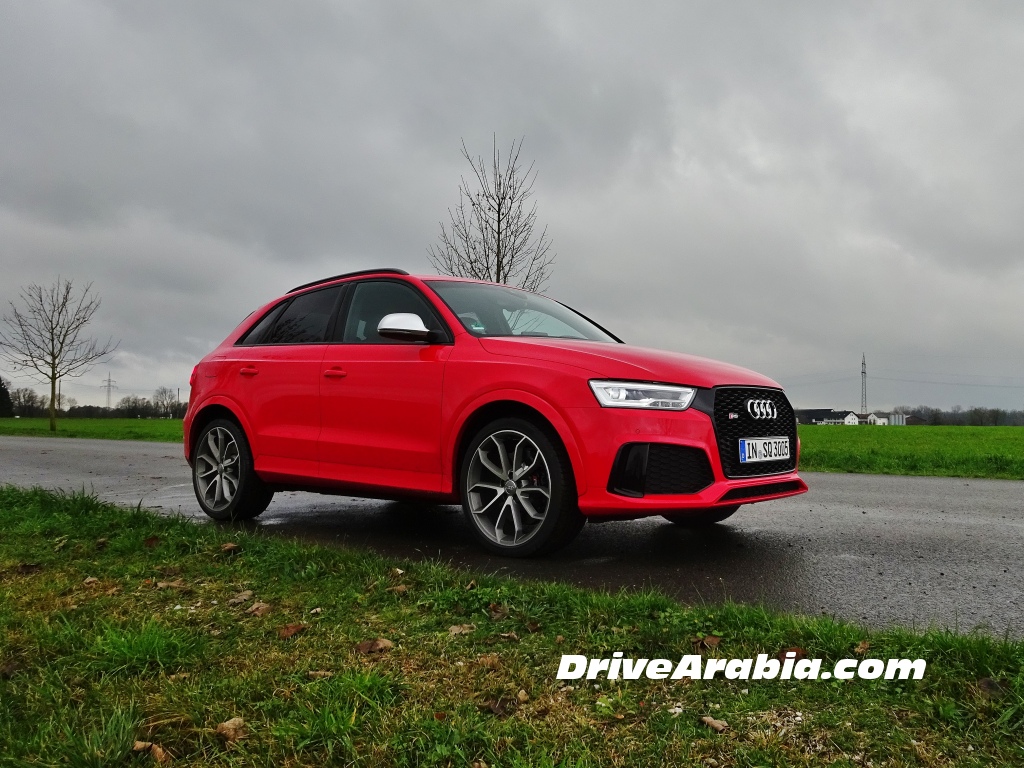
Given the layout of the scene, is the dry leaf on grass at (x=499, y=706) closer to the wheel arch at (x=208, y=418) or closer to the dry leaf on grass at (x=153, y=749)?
the dry leaf on grass at (x=153, y=749)

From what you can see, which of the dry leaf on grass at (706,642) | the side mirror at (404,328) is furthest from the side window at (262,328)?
the dry leaf on grass at (706,642)

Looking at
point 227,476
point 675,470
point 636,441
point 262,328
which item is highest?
point 262,328

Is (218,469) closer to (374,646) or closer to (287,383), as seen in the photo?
(287,383)

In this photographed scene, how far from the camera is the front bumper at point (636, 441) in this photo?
177 inches

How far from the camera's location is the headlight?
4.56 m

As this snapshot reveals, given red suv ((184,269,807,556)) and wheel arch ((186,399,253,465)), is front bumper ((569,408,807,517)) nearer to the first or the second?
red suv ((184,269,807,556))

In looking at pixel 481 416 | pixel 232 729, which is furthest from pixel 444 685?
pixel 481 416

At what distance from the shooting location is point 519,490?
4863 mm

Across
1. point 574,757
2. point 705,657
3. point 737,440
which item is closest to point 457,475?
point 737,440

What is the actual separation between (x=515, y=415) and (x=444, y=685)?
2.35 meters

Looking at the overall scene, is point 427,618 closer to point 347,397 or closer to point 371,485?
point 371,485

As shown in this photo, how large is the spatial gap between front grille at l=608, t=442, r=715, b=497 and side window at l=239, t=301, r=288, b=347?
3.62 metres

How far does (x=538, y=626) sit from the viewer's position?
3.33 meters

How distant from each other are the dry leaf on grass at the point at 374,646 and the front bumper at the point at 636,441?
1.68 meters
